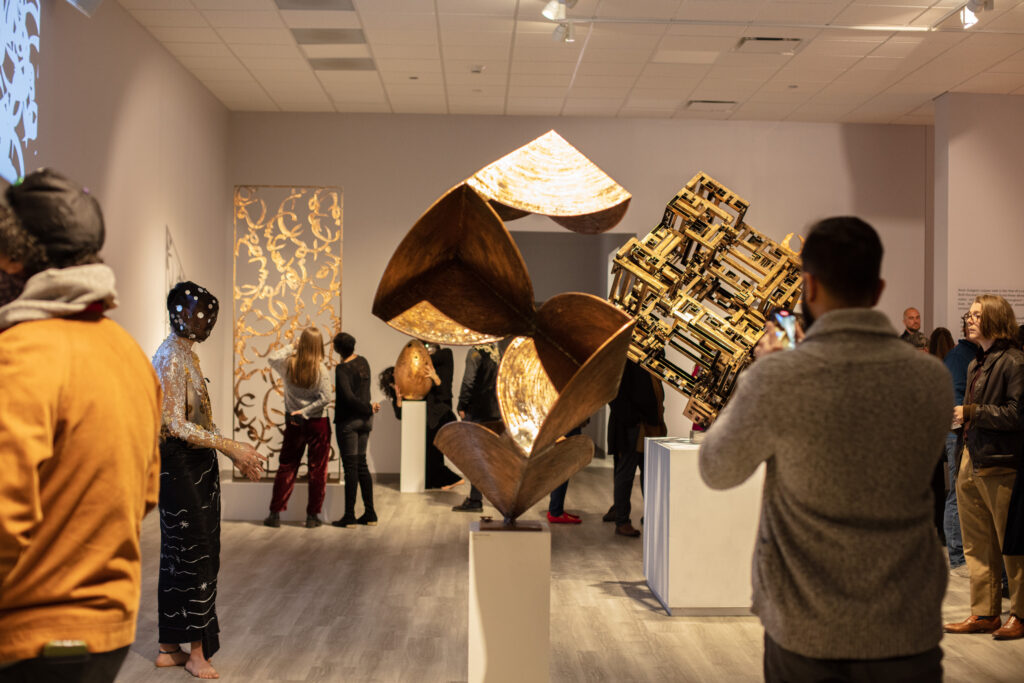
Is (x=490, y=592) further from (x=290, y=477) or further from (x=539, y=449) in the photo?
(x=290, y=477)

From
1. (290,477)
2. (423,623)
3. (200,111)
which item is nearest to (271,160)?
(200,111)

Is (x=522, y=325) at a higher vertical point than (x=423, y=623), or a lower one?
higher

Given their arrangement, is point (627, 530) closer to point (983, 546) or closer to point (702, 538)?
point (702, 538)

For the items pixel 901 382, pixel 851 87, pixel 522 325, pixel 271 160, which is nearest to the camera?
pixel 901 382

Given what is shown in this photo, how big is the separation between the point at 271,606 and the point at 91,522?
3577 mm

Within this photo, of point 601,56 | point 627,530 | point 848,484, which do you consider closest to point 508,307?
point 848,484

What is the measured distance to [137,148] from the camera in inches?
285

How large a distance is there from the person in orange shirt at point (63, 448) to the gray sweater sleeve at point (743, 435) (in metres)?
1.04

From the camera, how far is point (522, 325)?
288 cm

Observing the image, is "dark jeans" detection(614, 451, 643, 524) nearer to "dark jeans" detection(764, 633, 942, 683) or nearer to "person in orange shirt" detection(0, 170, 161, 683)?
"dark jeans" detection(764, 633, 942, 683)

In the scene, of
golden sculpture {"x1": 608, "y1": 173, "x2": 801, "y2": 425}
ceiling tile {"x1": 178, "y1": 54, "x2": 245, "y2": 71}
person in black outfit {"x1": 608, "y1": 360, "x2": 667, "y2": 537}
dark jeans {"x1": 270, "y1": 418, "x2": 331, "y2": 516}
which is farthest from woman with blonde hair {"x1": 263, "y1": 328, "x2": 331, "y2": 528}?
golden sculpture {"x1": 608, "y1": 173, "x2": 801, "y2": 425}

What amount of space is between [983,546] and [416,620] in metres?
2.79

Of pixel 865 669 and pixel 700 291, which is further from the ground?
pixel 700 291

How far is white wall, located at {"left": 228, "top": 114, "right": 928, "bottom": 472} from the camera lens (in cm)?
1018
